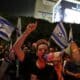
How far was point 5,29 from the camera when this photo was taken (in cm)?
370

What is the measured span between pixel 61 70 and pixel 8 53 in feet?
2.34

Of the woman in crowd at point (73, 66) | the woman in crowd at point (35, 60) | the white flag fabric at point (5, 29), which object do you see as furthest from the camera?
the white flag fabric at point (5, 29)

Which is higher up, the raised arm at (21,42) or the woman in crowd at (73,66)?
the raised arm at (21,42)

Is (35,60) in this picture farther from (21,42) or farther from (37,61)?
(21,42)

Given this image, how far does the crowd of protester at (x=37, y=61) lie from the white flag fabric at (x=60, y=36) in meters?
0.09

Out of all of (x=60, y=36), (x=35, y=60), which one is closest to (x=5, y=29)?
(x=35, y=60)

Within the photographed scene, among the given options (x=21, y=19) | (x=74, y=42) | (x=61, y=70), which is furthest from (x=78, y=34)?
(x=21, y=19)

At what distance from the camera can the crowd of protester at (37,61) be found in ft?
11.5

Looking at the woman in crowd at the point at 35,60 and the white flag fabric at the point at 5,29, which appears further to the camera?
the white flag fabric at the point at 5,29

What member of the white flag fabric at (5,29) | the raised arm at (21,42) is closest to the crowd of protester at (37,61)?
the raised arm at (21,42)

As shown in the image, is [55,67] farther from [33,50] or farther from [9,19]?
[9,19]

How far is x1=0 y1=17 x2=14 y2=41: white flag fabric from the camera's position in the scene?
367 cm

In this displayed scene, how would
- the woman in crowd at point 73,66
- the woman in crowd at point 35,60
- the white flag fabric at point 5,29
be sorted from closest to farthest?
1. the woman in crowd at point 73,66
2. the woman in crowd at point 35,60
3. the white flag fabric at point 5,29

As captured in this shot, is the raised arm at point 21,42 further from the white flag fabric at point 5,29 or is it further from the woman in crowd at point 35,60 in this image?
the white flag fabric at point 5,29
